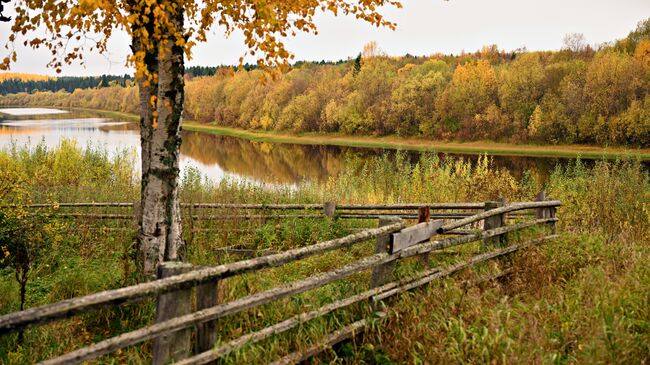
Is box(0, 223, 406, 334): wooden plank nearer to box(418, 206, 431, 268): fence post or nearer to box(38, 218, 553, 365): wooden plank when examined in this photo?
box(38, 218, 553, 365): wooden plank

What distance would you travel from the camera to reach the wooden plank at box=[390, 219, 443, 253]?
5.75 meters

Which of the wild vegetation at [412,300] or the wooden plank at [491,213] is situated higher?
the wooden plank at [491,213]

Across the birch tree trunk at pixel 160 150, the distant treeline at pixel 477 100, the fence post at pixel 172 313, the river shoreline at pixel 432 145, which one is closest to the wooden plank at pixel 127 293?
the fence post at pixel 172 313

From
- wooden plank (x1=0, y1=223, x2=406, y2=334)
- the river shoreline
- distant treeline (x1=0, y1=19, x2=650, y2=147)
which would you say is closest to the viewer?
A: wooden plank (x1=0, y1=223, x2=406, y2=334)

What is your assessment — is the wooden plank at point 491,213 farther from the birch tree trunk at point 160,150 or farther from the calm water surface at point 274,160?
the calm water surface at point 274,160

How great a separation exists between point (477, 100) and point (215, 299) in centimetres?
7266

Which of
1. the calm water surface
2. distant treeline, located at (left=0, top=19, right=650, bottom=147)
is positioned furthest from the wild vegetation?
distant treeline, located at (left=0, top=19, right=650, bottom=147)

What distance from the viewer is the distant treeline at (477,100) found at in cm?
5812

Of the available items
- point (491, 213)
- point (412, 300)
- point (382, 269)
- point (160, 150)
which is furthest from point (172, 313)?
point (491, 213)

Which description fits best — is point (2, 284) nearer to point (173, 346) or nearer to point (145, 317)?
point (145, 317)

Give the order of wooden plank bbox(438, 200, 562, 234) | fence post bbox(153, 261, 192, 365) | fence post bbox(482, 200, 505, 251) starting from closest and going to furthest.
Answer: fence post bbox(153, 261, 192, 365) → wooden plank bbox(438, 200, 562, 234) → fence post bbox(482, 200, 505, 251)

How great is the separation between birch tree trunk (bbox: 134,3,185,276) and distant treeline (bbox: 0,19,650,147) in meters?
33.3

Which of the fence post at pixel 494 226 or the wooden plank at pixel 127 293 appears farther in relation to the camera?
the fence post at pixel 494 226

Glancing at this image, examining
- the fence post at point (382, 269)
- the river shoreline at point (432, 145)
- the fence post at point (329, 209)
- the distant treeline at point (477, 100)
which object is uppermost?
the distant treeline at point (477, 100)
